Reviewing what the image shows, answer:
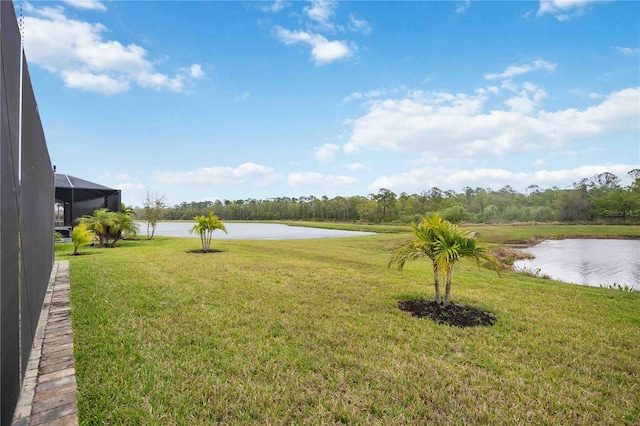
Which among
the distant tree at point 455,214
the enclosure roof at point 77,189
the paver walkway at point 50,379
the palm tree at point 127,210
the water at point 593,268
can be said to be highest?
the enclosure roof at point 77,189

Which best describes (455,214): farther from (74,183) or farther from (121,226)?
(74,183)

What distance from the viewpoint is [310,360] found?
2.83 m

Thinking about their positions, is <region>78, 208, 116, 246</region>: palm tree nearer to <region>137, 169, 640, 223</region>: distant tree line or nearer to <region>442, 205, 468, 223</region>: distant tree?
<region>137, 169, 640, 223</region>: distant tree line

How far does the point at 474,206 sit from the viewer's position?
2554 inches

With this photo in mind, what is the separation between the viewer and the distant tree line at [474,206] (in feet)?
153

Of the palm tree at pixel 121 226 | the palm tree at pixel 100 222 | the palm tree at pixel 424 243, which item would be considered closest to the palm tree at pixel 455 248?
the palm tree at pixel 424 243

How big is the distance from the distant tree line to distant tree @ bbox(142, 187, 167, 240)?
2.71 ft

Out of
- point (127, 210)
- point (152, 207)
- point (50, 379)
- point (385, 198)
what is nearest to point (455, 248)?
point (50, 379)

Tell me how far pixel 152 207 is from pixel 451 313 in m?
24.0

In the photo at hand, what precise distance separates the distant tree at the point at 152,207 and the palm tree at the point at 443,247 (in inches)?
870

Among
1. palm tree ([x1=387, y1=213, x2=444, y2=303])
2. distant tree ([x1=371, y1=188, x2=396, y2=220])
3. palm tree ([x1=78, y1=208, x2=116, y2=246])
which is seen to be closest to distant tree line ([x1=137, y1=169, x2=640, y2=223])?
distant tree ([x1=371, y1=188, x2=396, y2=220])

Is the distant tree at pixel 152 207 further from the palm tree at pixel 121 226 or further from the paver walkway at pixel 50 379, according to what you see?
the paver walkway at pixel 50 379

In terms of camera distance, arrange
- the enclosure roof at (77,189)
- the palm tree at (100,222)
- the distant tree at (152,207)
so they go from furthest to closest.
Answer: the distant tree at (152,207) < the enclosure roof at (77,189) < the palm tree at (100,222)

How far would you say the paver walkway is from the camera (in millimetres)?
1984
